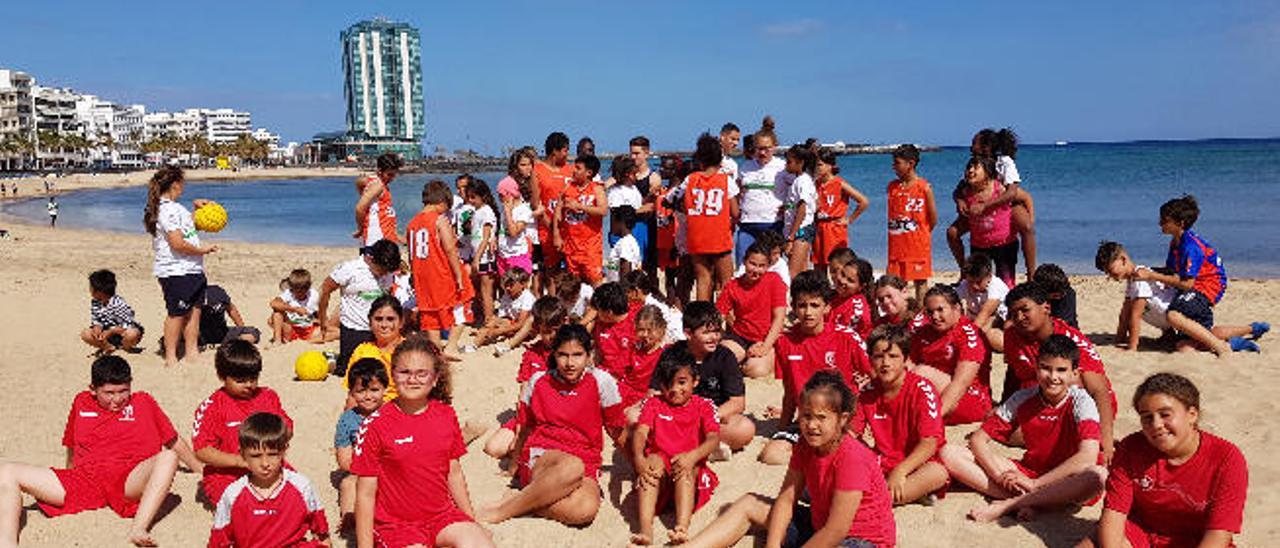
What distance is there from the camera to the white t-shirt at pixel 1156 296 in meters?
8.83

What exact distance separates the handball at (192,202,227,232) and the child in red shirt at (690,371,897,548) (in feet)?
24.6

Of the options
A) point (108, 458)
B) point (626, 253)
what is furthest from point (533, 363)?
point (626, 253)

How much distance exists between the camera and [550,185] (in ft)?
32.6

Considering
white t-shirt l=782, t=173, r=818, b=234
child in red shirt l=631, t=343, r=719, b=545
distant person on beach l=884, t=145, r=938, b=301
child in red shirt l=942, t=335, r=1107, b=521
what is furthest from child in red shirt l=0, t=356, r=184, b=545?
distant person on beach l=884, t=145, r=938, b=301

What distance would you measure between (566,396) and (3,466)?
3141 mm

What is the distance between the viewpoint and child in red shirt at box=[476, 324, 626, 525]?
538 centimetres

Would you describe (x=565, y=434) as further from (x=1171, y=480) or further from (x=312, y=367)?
(x=312, y=367)

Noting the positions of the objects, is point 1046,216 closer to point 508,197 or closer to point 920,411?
point 508,197

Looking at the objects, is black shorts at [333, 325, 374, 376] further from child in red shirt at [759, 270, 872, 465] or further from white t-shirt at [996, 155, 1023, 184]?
white t-shirt at [996, 155, 1023, 184]

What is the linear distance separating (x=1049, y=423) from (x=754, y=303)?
2.89m

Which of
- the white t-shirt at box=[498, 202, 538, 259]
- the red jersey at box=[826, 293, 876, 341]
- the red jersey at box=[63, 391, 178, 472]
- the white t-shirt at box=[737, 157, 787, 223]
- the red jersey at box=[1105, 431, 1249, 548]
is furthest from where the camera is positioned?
the white t-shirt at box=[498, 202, 538, 259]

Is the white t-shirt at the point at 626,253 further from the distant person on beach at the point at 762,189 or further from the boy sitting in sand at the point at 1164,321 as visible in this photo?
the boy sitting in sand at the point at 1164,321

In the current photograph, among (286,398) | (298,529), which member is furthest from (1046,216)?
(298,529)

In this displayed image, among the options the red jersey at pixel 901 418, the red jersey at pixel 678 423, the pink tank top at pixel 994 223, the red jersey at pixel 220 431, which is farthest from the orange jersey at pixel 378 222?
the pink tank top at pixel 994 223
